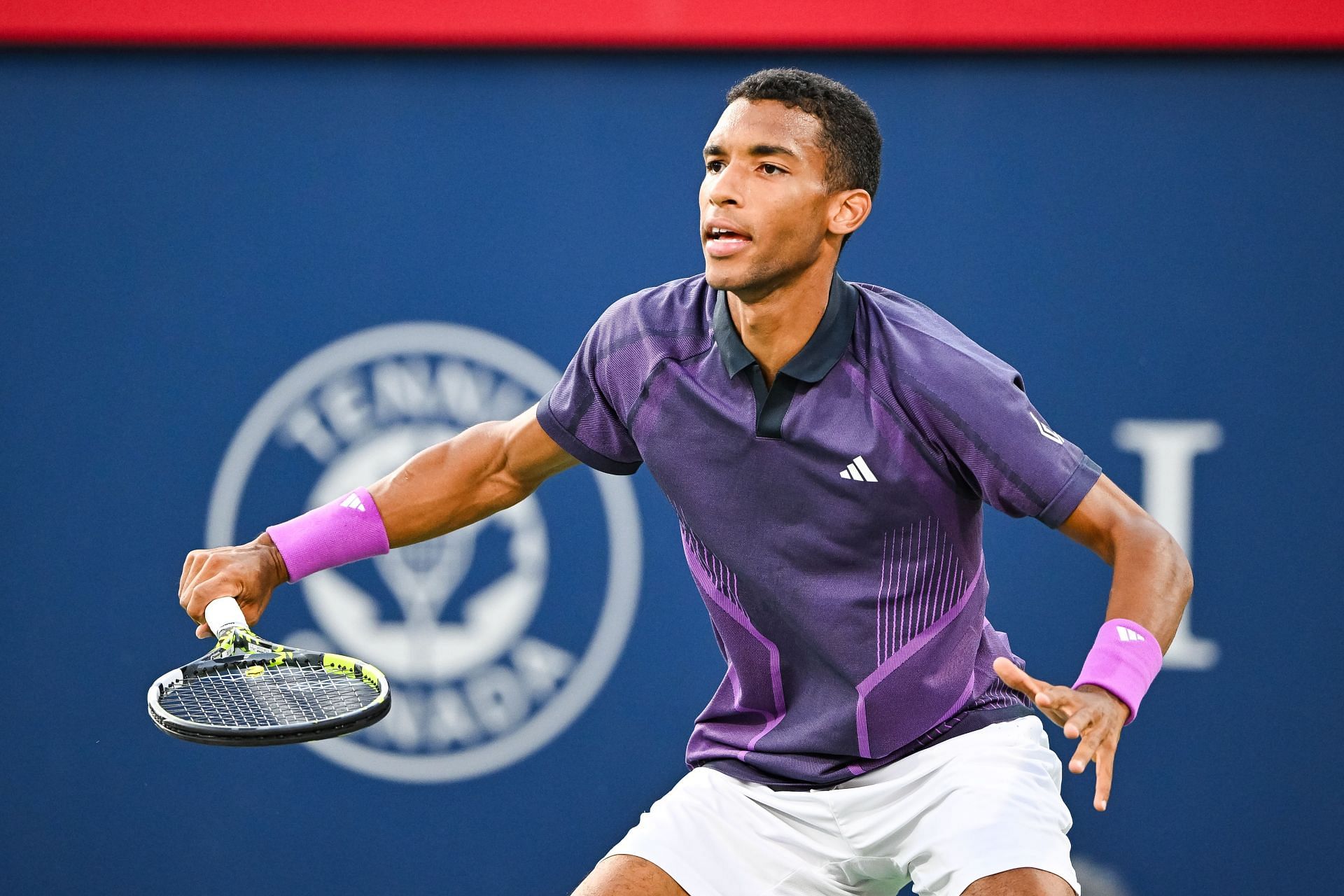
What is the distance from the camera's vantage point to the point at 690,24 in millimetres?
3330

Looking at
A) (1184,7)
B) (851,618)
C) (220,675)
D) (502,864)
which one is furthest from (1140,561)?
(502,864)

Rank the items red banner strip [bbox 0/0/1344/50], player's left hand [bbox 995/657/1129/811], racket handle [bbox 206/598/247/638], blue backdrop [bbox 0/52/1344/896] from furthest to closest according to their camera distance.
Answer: blue backdrop [bbox 0/52/1344/896] < red banner strip [bbox 0/0/1344/50] < racket handle [bbox 206/598/247/638] < player's left hand [bbox 995/657/1129/811]

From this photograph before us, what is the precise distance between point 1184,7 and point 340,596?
228 centimetres

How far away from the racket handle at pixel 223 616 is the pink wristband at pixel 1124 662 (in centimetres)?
127

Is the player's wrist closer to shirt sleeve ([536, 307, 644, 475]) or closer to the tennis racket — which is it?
the tennis racket

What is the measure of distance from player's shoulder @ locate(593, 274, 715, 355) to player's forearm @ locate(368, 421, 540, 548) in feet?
0.98

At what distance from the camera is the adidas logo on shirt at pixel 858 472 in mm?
2342

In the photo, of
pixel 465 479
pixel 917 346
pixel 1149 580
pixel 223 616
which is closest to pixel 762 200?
pixel 917 346

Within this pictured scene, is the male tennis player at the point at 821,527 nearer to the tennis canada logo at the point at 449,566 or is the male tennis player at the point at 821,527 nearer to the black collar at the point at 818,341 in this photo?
the black collar at the point at 818,341

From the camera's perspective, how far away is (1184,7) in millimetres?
3275

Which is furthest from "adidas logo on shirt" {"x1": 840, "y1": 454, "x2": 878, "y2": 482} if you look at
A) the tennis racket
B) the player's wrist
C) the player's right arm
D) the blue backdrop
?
the blue backdrop

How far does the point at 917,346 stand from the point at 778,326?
0.77 feet

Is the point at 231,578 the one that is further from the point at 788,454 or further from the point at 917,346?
the point at 917,346

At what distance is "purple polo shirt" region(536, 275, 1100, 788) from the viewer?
2.29 metres
